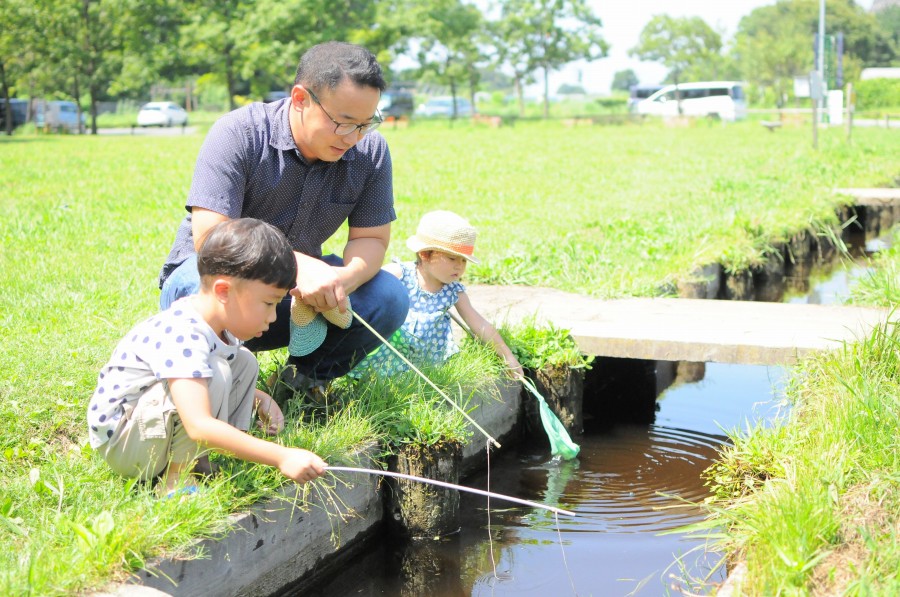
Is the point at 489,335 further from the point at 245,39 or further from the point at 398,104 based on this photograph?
the point at 398,104

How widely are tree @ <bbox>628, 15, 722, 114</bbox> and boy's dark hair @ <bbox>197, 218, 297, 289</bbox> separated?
5893cm

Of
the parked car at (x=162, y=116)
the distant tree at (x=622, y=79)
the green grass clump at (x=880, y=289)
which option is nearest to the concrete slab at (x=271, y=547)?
the green grass clump at (x=880, y=289)

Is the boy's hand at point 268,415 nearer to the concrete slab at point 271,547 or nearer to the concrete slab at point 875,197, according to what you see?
the concrete slab at point 271,547

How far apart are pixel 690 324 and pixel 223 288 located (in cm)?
293

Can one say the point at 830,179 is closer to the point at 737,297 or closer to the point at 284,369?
the point at 737,297

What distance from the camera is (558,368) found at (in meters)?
4.88

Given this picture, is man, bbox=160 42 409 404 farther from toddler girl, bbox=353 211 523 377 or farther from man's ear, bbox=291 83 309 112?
toddler girl, bbox=353 211 523 377

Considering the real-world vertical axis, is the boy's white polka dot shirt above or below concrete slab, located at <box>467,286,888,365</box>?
above

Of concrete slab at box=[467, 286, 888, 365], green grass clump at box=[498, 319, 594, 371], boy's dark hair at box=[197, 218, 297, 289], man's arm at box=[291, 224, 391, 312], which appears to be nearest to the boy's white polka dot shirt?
boy's dark hair at box=[197, 218, 297, 289]

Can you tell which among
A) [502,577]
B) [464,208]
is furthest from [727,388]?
[464,208]

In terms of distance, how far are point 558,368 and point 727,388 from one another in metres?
1.65

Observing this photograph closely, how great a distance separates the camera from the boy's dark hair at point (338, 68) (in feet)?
11.2

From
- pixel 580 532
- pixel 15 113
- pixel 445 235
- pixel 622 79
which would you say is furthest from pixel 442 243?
pixel 622 79

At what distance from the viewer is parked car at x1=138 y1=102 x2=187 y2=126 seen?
3881cm
